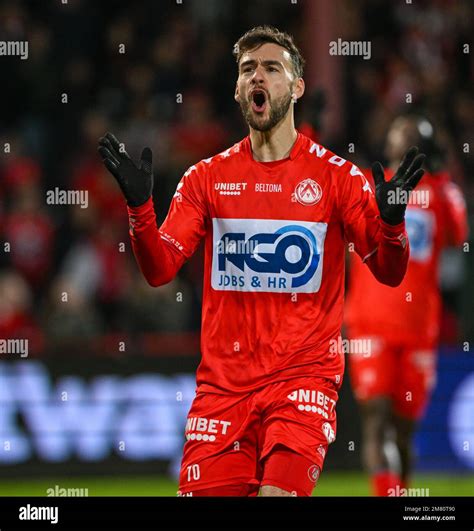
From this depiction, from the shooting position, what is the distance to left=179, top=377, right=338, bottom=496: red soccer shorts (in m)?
5.46

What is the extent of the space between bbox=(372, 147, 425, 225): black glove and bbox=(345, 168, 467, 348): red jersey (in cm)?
360

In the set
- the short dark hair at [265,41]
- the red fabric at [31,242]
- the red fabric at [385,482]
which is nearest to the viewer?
the short dark hair at [265,41]

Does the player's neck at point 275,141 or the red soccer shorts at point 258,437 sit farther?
the player's neck at point 275,141

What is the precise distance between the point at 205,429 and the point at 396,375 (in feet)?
12.7

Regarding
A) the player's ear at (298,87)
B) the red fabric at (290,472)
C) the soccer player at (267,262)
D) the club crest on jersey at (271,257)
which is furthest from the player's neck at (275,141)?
the red fabric at (290,472)

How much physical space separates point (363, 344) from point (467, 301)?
3075mm

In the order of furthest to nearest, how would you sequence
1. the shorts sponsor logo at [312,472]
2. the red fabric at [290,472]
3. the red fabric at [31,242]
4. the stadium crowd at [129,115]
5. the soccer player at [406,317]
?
the red fabric at [31,242] → the stadium crowd at [129,115] → the soccer player at [406,317] → the shorts sponsor logo at [312,472] → the red fabric at [290,472]

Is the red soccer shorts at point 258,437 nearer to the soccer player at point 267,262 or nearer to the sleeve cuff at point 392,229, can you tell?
the soccer player at point 267,262

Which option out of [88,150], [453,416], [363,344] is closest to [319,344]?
[363,344]

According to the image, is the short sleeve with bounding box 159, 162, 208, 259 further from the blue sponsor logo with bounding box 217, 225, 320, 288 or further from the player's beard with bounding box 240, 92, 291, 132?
the player's beard with bounding box 240, 92, 291, 132

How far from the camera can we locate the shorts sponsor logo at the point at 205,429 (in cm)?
561

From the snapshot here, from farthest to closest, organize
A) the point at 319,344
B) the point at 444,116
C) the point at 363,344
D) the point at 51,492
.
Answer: the point at 444,116, the point at 51,492, the point at 363,344, the point at 319,344

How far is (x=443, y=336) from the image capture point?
474 inches
